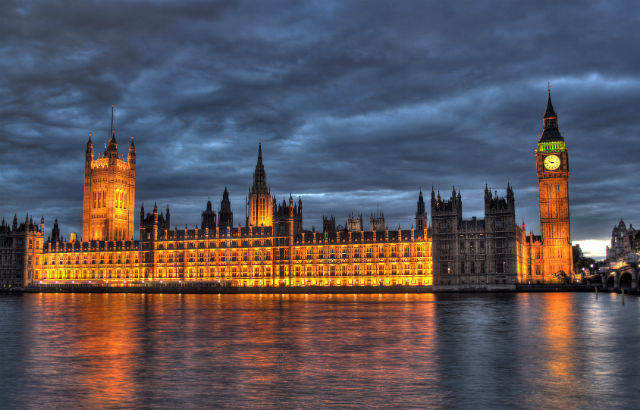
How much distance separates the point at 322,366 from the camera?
86.9 feet

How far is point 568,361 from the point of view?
91.2 feet

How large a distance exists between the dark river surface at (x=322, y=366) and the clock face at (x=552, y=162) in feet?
441

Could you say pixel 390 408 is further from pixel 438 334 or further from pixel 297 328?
pixel 297 328

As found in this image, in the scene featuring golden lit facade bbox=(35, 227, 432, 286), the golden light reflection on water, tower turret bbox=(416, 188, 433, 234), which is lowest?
the golden light reflection on water

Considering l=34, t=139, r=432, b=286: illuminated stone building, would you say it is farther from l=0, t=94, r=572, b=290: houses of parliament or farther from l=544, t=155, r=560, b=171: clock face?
l=544, t=155, r=560, b=171: clock face

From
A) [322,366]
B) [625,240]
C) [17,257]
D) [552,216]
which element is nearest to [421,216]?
[552,216]

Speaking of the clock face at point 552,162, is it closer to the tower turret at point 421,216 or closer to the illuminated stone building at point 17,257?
the tower turret at point 421,216

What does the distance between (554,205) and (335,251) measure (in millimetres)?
66495

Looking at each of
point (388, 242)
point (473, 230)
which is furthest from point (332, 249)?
point (473, 230)

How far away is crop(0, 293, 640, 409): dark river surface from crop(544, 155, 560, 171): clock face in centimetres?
13453

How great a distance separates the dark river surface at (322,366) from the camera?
65.4ft

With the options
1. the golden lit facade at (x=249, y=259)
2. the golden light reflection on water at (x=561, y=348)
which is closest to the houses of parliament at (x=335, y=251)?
the golden lit facade at (x=249, y=259)

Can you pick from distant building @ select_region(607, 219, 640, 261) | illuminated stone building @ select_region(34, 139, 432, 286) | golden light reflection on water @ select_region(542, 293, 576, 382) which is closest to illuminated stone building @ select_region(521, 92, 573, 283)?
distant building @ select_region(607, 219, 640, 261)

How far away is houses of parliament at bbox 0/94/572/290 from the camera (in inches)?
5384
